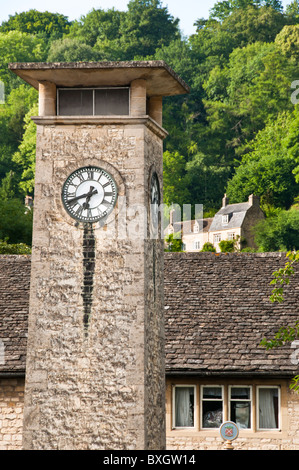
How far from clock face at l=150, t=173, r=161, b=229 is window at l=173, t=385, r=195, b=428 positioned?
5.47 metres

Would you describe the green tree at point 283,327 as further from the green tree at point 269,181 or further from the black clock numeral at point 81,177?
the green tree at point 269,181

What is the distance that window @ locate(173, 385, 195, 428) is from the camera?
2169 cm

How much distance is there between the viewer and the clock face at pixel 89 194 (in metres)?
16.8

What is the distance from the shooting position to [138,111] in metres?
17.1

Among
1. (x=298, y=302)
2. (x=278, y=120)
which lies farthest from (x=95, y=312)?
(x=278, y=120)

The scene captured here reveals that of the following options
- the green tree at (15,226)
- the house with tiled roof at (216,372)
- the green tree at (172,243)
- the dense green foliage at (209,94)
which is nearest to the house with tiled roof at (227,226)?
the dense green foliage at (209,94)

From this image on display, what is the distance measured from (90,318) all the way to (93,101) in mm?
4051

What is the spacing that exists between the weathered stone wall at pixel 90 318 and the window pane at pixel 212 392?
4733 millimetres

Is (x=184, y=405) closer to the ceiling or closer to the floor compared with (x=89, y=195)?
closer to the floor

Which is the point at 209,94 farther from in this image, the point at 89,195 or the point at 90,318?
the point at 90,318

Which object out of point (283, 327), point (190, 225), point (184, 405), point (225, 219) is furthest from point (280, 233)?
point (283, 327)

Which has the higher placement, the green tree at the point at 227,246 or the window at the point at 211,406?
the green tree at the point at 227,246

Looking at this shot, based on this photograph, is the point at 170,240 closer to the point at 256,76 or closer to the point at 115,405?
the point at 256,76

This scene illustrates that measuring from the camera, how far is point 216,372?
21.0 metres
